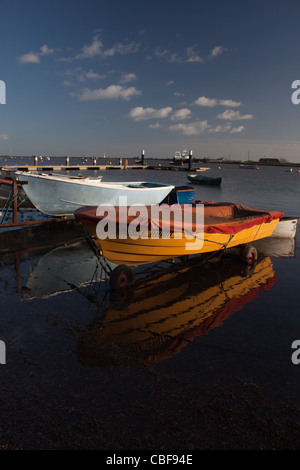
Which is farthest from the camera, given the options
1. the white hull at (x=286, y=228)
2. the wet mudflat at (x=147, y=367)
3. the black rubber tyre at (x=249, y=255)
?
the white hull at (x=286, y=228)

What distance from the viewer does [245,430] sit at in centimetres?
381

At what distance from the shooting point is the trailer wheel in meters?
7.95

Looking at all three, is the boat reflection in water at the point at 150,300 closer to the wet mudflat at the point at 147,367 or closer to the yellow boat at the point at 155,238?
the wet mudflat at the point at 147,367

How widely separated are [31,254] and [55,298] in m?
4.34

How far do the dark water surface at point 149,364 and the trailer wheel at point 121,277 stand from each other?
30cm

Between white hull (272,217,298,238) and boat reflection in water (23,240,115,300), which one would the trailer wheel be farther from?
white hull (272,217,298,238)

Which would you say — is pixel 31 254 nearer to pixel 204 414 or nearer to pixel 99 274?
pixel 99 274

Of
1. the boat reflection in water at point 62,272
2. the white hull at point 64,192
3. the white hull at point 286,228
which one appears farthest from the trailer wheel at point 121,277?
the white hull at point 286,228

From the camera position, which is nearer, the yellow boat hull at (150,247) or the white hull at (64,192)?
the yellow boat hull at (150,247)

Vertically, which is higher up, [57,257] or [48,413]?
[57,257]

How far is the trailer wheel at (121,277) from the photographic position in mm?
7945
